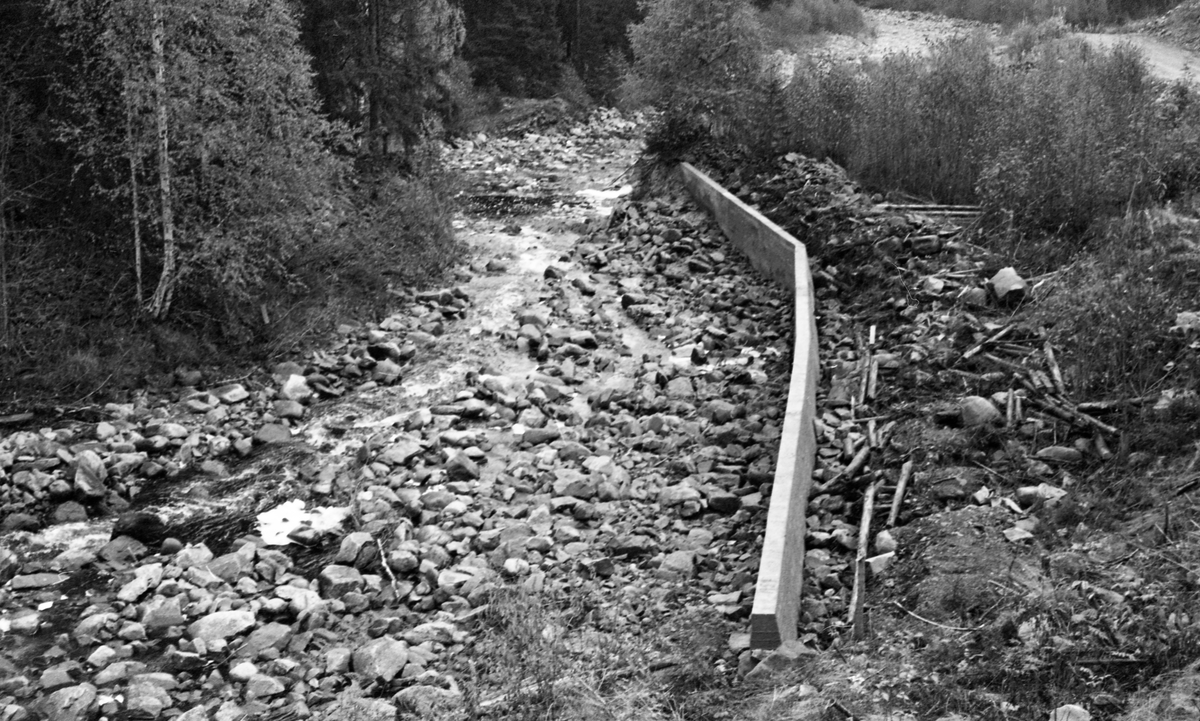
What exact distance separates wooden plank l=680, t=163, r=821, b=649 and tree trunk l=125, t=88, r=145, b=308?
6723 millimetres

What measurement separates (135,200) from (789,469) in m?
7.20

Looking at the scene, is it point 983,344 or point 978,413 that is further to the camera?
point 983,344

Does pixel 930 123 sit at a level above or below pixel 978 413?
above

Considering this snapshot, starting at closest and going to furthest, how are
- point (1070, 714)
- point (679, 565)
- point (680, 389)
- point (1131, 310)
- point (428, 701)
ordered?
point (1070, 714) < point (428, 701) < point (679, 565) < point (1131, 310) < point (680, 389)

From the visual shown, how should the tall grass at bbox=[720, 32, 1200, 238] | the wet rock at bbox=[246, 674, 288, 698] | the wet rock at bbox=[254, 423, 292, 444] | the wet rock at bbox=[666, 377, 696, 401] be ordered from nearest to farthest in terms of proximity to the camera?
the wet rock at bbox=[246, 674, 288, 698], the wet rock at bbox=[254, 423, 292, 444], the tall grass at bbox=[720, 32, 1200, 238], the wet rock at bbox=[666, 377, 696, 401]

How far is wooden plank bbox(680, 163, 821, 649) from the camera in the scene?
5.61 meters

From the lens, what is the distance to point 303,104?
1184cm

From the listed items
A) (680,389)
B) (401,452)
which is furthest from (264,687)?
(680,389)

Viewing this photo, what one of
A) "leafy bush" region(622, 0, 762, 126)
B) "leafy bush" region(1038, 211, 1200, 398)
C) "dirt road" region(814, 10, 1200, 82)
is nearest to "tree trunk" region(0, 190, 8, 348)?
"leafy bush" region(1038, 211, 1200, 398)

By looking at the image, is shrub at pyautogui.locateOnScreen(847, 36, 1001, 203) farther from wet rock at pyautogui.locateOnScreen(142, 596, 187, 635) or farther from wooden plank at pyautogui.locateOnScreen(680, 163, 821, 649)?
wet rock at pyautogui.locateOnScreen(142, 596, 187, 635)

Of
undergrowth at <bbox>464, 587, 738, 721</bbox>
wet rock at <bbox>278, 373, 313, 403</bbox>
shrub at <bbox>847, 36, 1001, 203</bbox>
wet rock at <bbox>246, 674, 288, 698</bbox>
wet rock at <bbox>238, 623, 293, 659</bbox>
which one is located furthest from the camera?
shrub at <bbox>847, 36, 1001, 203</bbox>

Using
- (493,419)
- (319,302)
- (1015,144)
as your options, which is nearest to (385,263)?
(319,302)

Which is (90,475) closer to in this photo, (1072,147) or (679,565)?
(679,565)

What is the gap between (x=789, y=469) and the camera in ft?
23.3
